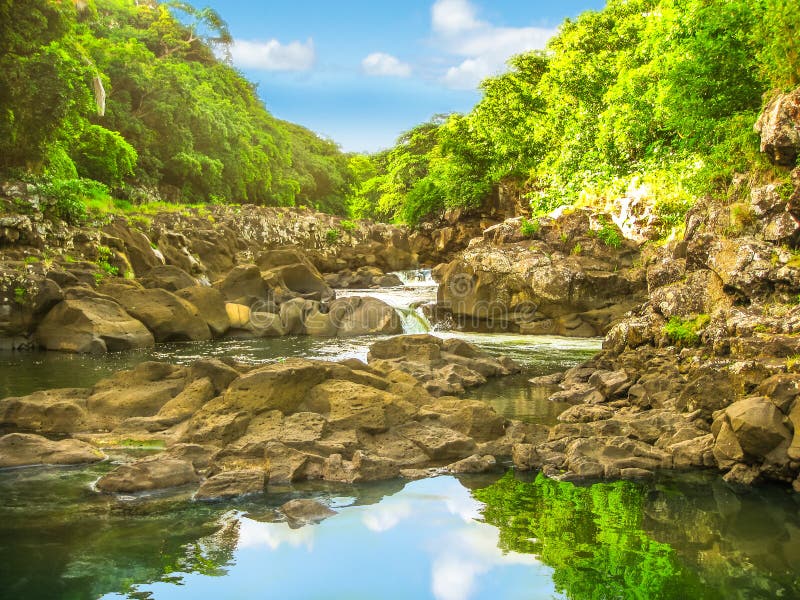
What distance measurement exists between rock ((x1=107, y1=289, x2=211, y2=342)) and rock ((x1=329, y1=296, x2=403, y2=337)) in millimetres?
4238

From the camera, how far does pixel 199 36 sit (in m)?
62.1

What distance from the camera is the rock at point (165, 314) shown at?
19.8 m

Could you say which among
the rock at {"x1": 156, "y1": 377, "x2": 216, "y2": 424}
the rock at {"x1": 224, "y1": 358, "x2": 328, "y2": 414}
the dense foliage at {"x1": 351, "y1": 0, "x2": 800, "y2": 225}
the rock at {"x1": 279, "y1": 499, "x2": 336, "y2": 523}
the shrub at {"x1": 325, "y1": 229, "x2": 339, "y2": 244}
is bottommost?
the rock at {"x1": 279, "y1": 499, "x2": 336, "y2": 523}

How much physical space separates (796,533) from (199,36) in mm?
64202

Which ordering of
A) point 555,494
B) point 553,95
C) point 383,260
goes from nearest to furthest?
1. point 555,494
2. point 553,95
3. point 383,260

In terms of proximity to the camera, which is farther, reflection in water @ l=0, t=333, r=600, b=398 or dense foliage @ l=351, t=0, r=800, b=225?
reflection in water @ l=0, t=333, r=600, b=398

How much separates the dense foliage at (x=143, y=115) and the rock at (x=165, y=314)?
6.65 m

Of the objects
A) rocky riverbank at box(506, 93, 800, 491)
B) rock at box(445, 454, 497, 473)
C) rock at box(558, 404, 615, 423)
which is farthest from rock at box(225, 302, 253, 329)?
rock at box(445, 454, 497, 473)

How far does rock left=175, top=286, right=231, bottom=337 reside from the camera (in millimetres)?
21141

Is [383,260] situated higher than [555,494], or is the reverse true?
[383,260]

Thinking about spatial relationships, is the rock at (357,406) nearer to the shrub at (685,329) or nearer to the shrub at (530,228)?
the shrub at (685,329)

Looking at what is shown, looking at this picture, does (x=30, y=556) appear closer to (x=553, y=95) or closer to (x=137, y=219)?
(x=137, y=219)

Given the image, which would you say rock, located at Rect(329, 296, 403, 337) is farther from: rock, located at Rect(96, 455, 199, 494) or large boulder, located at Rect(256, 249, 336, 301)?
rock, located at Rect(96, 455, 199, 494)

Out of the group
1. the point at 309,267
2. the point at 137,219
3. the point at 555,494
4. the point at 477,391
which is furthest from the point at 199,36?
the point at 555,494
